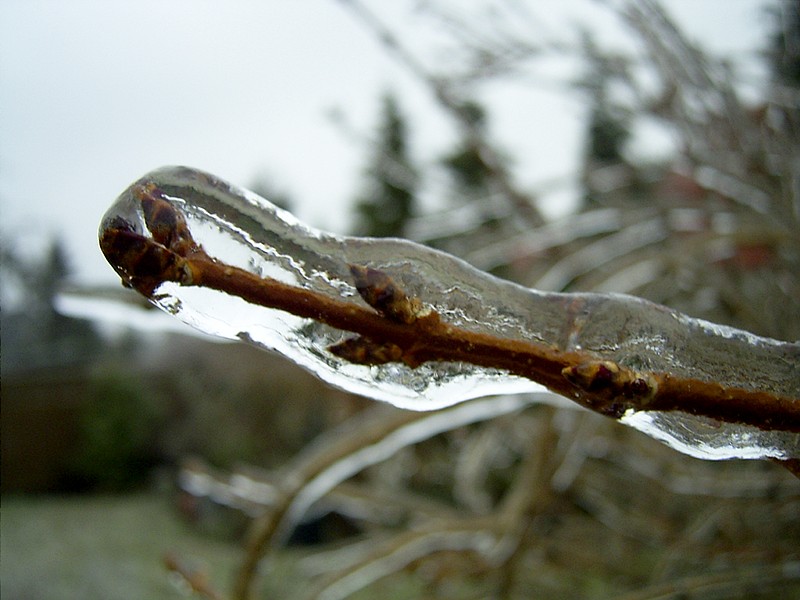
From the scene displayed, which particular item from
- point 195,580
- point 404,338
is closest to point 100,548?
point 195,580

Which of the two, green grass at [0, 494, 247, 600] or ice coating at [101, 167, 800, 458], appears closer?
ice coating at [101, 167, 800, 458]

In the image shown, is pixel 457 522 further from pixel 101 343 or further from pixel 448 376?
pixel 101 343

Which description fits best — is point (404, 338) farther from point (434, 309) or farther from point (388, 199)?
point (388, 199)

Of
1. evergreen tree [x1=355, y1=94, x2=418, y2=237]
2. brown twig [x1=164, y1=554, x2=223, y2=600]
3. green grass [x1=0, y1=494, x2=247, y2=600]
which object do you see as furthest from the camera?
evergreen tree [x1=355, y1=94, x2=418, y2=237]

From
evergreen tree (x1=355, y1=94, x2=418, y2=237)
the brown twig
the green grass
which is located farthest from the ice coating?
evergreen tree (x1=355, y1=94, x2=418, y2=237)

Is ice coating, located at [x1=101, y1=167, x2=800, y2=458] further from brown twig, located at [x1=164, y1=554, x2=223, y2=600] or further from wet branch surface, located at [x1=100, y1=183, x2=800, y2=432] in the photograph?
brown twig, located at [x1=164, y1=554, x2=223, y2=600]

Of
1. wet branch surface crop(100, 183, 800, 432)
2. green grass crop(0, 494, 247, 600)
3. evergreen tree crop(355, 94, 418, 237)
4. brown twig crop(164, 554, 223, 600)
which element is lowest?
green grass crop(0, 494, 247, 600)

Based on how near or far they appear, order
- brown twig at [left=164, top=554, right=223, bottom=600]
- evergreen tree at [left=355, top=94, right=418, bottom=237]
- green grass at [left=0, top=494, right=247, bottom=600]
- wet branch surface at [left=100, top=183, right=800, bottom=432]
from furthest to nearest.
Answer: evergreen tree at [left=355, top=94, right=418, bottom=237] < green grass at [left=0, top=494, right=247, bottom=600] < brown twig at [left=164, top=554, right=223, bottom=600] < wet branch surface at [left=100, top=183, right=800, bottom=432]

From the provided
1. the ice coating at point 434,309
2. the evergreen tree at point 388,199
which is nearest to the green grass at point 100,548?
the evergreen tree at point 388,199
